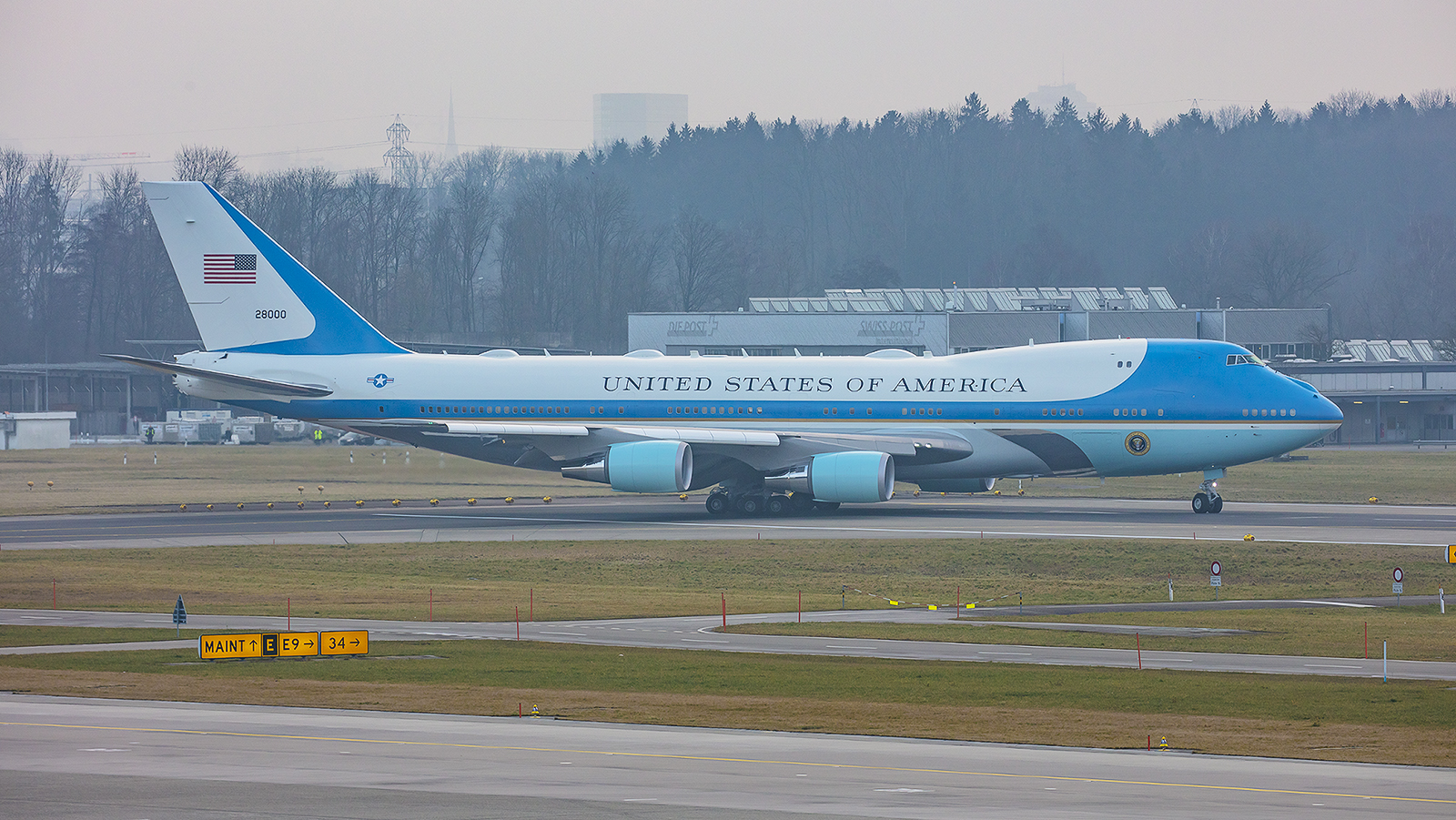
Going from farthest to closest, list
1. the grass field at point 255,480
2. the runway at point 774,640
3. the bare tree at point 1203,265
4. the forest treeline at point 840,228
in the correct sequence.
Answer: the bare tree at point 1203,265 < the forest treeline at point 840,228 < the grass field at point 255,480 < the runway at point 774,640

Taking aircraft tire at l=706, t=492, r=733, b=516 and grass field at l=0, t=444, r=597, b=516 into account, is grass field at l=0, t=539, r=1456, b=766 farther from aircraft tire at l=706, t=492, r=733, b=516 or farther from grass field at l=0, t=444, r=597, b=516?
grass field at l=0, t=444, r=597, b=516

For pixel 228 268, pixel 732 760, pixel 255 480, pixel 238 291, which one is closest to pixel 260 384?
pixel 238 291

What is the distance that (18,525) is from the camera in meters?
48.9

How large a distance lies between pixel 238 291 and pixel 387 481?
11874mm

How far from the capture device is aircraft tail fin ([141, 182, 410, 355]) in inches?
2105

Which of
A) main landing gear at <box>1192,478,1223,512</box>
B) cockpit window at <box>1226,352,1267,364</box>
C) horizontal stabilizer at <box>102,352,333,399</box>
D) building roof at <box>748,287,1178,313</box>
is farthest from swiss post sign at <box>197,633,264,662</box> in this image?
building roof at <box>748,287,1178,313</box>

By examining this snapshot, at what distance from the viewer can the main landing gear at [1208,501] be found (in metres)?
49.1

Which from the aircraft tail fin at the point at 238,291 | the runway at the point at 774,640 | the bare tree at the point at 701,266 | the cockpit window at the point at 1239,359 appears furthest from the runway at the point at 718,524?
the bare tree at the point at 701,266

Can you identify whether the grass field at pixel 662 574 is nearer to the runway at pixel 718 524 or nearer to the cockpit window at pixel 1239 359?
the runway at pixel 718 524

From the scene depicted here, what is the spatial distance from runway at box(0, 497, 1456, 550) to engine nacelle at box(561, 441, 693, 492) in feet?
4.05

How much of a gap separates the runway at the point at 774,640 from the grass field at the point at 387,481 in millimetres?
25251

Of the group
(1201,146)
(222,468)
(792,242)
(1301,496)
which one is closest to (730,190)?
(792,242)

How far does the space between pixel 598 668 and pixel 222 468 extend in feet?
164

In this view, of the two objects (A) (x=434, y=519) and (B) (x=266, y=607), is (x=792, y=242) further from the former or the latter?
(B) (x=266, y=607)
